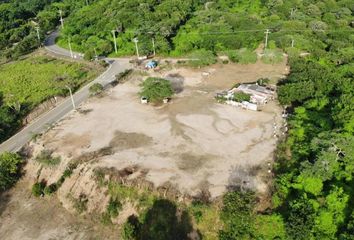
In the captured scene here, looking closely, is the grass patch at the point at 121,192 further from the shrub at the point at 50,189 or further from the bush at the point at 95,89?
the bush at the point at 95,89

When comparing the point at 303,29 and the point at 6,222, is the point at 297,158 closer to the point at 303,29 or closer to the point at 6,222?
the point at 6,222

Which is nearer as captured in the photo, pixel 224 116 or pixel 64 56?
pixel 224 116

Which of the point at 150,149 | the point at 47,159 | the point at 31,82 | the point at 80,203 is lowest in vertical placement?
the point at 80,203

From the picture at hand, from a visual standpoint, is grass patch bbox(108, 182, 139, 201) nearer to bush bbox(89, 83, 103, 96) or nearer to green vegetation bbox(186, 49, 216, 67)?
bush bbox(89, 83, 103, 96)

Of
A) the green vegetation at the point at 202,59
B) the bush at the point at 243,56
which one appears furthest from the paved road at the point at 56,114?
the bush at the point at 243,56

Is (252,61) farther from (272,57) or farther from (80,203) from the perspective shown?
(80,203)

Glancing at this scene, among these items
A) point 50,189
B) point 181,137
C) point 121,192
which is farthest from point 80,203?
point 181,137

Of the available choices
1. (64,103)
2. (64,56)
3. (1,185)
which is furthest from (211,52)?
(1,185)
